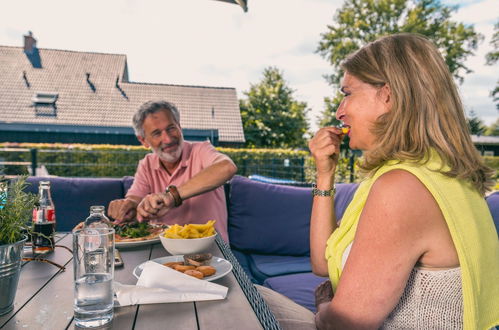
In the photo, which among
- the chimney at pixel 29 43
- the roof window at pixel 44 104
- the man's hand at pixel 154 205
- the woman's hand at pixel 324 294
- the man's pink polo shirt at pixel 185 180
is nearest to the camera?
the woman's hand at pixel 324 294

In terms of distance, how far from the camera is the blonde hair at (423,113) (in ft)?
3.65

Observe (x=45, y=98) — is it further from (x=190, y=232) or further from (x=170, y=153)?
(x=190, y=232)

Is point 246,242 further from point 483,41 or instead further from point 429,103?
point 483,41

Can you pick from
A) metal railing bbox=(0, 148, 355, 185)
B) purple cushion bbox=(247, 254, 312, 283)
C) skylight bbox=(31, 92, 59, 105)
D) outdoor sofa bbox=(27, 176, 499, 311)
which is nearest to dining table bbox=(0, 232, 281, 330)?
purple cushion bbox=(247, 254, 312, 283)

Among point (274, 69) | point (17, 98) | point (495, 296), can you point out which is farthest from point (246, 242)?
point (274, 69)

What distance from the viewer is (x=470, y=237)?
1.02 metres

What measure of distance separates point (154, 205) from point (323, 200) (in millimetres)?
873

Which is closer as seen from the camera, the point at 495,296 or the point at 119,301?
the point at 119,301

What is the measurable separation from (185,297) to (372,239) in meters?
0.50

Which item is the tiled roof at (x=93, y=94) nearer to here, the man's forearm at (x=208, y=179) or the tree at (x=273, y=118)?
the tree at (x=273, y=118)

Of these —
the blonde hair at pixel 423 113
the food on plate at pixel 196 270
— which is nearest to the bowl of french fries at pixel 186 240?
the food on plate at pixel 196 270

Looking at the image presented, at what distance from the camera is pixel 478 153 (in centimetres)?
119

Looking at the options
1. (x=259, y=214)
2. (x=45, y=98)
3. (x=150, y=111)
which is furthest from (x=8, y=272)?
Answer: (x=45, y=98)

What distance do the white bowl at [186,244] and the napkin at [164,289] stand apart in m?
0.31
